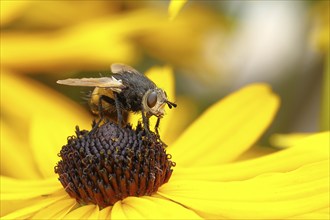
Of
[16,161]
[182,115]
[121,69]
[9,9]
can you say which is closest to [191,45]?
[182,115]

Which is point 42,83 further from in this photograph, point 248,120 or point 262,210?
point 262,210

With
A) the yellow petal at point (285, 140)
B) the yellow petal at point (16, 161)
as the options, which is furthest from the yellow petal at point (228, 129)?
the yellow petal at point (16, 161)

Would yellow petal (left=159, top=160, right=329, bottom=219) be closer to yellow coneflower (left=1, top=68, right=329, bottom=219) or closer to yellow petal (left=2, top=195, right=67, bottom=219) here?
yellow coneflower (left=1, top=68, right=329, bottom=219)

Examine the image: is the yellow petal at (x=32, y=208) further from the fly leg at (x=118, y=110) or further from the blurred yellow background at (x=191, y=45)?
the blurred yellow background at (x=191, y=45)

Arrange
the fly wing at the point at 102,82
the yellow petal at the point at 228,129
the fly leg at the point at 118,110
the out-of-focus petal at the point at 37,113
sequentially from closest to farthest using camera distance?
the fly wing at the point at 102,82
the fly leg at the point at 118,110
the yellow petal at the point at 228,129
the out-of-focus petal at the point at 37,113

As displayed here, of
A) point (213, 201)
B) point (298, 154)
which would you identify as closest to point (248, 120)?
point (298, 154)

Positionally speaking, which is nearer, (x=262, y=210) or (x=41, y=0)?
(x=262, y=210)
